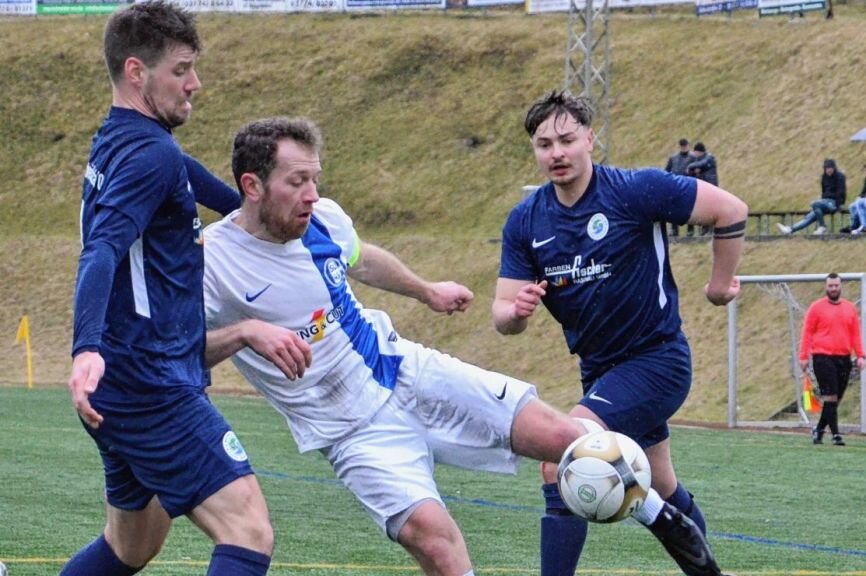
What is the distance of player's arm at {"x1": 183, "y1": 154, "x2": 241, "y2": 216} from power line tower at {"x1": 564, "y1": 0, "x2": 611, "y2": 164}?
61.2 feet

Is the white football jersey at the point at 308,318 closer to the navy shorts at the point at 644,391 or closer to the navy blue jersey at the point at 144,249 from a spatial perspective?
the navy blue jersey at the point at 144,249

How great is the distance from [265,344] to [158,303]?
1.31 feet

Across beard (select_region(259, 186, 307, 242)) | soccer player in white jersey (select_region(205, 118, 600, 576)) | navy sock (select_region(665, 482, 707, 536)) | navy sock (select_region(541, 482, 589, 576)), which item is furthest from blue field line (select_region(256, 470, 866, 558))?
beard (select_region(259, 186, 307, 242))

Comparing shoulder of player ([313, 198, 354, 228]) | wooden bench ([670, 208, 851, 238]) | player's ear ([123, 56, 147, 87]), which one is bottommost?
wooden bench ([670, 208, 851, 238])

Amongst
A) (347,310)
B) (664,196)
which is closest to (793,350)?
(664,196)

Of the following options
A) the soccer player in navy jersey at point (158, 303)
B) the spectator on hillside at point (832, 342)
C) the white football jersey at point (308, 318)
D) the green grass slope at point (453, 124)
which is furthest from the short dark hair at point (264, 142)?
the green grass slope at point (453, 124)

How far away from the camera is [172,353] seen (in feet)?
15.6

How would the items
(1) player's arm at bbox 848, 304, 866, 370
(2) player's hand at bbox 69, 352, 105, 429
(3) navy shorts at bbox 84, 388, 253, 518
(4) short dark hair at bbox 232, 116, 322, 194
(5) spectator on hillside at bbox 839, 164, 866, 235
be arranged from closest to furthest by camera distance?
1. (2) player's hand at bbox 69, 352, 105, 429
2. (3) navy shorts at bbox 84, 388, 253, 518
3. (4) short dark hair at bbox 232, 116, 322, 194
4. (1) player's arm at bbox 848, 304, 866, 370
5. (5) spectator on hillside at bbox 839, 164, 866, 235

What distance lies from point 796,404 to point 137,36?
19.3 m

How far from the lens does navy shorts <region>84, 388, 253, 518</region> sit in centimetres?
464

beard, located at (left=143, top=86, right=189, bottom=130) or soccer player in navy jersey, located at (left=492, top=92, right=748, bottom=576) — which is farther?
soccer player in navy jersey, located at (left=492, top=92, right=748, bottom=576)

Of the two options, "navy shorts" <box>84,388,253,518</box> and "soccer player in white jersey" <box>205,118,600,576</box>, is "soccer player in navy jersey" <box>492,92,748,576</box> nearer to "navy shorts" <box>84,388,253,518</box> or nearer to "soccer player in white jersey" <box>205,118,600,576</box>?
"soccer player in white jersey" <box>205,118,600,576</box>

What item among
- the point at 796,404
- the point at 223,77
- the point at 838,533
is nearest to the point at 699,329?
the point at 796,404

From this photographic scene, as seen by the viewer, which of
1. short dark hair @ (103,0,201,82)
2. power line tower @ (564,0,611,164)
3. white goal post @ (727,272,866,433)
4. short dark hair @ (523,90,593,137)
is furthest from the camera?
power line tower @ (564,0,611,164)
